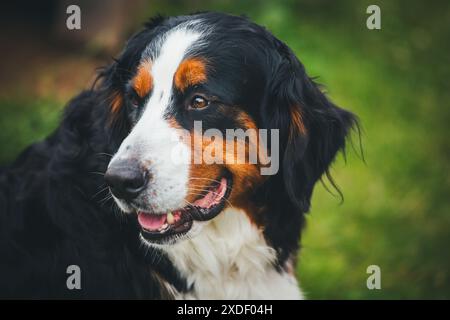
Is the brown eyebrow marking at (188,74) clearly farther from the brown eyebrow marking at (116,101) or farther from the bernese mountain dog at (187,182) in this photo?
the brown eyebrow marking at (116,101)

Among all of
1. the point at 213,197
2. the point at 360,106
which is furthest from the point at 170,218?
the point at 360,106

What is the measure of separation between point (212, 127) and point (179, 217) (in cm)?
46

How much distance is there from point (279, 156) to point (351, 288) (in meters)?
1.76

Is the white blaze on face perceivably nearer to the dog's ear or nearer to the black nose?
the black nose

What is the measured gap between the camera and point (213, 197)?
275cm

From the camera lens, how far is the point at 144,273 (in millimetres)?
2904

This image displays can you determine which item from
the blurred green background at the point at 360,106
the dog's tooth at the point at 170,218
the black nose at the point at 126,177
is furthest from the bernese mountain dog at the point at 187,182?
the blurred green background at the point at 360,106

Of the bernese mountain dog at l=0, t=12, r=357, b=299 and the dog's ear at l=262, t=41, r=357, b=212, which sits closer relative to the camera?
the bernese mountain dog at l=0, t=12, r=357, b=299

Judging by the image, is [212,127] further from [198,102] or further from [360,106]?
[360,106]

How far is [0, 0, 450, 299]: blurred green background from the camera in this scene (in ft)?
14.8

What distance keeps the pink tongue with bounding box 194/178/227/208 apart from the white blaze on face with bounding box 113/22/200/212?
104 mm

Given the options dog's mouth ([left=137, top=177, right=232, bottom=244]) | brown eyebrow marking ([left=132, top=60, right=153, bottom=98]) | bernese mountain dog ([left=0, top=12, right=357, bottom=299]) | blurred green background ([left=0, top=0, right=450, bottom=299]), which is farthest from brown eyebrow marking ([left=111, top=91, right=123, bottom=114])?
blurred green background ([left=0, top=0, right=450, bottom=299])

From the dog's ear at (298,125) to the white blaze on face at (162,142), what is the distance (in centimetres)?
48

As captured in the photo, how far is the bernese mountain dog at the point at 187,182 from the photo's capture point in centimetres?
273
